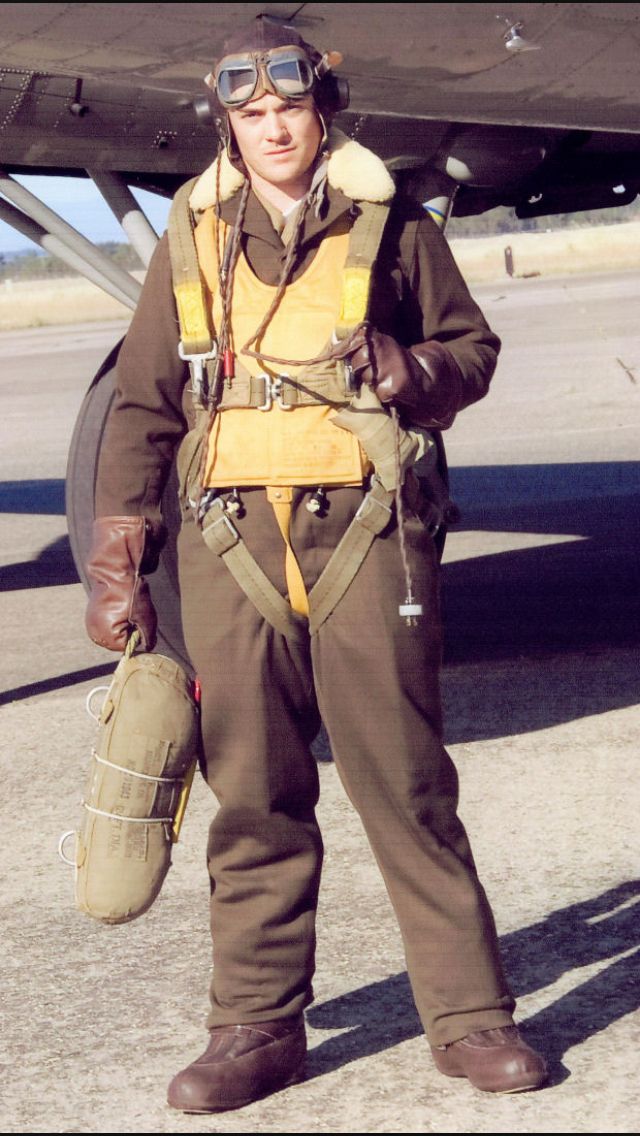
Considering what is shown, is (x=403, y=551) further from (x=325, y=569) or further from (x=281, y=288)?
(x=281, y=288)

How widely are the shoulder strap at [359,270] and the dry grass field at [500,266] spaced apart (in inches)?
1703

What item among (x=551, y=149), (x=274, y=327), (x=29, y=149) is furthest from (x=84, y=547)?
(x=274, y=327)

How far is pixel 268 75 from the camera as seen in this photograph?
328 centimetres

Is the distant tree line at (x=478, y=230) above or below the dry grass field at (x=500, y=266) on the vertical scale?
above

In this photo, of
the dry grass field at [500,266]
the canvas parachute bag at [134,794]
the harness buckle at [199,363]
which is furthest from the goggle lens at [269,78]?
the dry grass field at [500,266]

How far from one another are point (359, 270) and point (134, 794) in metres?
1.17

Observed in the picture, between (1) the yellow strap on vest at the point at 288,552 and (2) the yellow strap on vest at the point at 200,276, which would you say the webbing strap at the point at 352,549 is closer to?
(1) the yellow strap on vest at the point at 288,552

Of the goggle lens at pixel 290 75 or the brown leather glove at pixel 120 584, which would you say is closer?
the goggle lens at pixel 290 75

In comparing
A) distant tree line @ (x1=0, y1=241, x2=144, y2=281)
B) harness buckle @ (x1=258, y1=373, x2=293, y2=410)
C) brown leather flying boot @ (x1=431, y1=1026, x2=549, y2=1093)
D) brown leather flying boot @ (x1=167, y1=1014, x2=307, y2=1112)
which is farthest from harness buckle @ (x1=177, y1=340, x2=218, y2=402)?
distant tree line @ (x1=0, y1=241, x2=144, y2=281)

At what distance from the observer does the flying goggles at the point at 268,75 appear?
3281mm

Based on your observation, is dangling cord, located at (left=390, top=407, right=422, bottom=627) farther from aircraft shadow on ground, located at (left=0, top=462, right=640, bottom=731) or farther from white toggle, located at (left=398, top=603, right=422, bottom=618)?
aircraft shadow on ground, located at (left=0, top=462, right=640, bottom=731)

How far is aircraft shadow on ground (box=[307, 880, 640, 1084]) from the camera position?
3.60m

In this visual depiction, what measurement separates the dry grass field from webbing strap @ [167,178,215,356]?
43.1 m

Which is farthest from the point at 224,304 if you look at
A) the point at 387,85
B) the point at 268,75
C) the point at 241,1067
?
the point at 387,85
